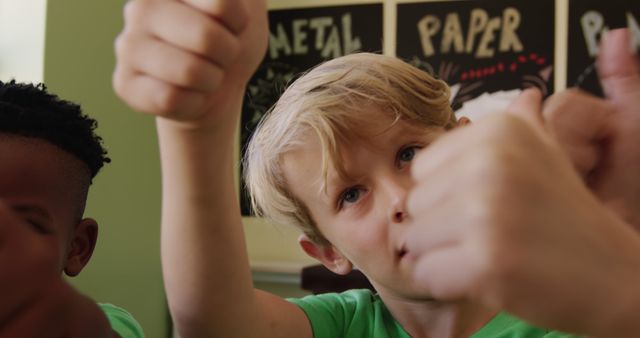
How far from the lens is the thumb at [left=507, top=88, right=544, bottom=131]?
41 centimetres

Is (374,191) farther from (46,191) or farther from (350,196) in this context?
(46,191)

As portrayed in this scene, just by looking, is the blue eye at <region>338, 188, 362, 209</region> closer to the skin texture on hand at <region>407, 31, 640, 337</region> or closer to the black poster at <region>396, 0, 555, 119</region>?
the skin texture on hand at <region>407, 31, 640, 337</region>

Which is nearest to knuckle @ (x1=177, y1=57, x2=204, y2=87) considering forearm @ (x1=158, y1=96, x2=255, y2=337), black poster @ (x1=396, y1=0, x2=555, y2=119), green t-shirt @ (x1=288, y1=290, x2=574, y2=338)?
forearm @ (x1=158, y1=96, x2=255, y2=337)

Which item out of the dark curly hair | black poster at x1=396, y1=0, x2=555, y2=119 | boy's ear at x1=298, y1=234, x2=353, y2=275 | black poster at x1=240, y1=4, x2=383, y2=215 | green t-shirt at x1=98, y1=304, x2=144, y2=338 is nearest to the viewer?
the dark curly hair

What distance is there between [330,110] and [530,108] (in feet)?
1.21

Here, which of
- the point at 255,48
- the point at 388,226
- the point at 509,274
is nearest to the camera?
the point at 509,274

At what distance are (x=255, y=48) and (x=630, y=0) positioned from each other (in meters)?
1.53

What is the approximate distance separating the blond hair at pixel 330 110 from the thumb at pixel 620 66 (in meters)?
0.31

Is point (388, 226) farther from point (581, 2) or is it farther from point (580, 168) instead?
point (581, 2)

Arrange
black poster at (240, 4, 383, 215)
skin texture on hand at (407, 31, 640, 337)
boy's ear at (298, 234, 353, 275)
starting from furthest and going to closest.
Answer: black poster at (240, 4, 383, 215) < boy's ear at (298, 234, 353, 275) < skin texture on hand at (407, 31, 640, 337)

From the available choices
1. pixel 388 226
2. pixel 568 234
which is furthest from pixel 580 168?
pixel 388 226

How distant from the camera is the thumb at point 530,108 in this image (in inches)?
16.3

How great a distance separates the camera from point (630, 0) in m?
1.70

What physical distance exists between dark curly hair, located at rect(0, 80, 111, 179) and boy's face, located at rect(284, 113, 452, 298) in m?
0.24
